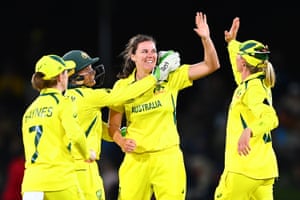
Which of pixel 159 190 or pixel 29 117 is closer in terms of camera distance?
pixel 29 117

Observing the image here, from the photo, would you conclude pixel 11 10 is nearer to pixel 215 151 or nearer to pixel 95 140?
pixel 215 151

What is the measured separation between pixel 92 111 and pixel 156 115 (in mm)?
483

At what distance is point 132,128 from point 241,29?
6004 mm

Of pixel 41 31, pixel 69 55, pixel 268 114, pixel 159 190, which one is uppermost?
pixel 41 31

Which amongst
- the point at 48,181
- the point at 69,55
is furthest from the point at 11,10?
the point at 48,181

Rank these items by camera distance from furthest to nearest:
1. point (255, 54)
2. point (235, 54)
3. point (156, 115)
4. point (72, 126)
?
point (235, 54) < point (156, 115) < point (255, 54) < point (72, 126)

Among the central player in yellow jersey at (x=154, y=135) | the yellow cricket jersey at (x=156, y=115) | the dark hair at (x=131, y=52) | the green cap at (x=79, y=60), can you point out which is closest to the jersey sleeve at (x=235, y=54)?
the central player in yellow jersey at (x=154, y=135)

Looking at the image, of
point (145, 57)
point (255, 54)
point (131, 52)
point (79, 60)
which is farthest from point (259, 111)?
point (79, 60)

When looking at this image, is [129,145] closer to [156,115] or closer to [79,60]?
[156,115]

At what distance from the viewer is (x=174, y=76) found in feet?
25.9

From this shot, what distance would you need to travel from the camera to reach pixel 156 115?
7789 mm

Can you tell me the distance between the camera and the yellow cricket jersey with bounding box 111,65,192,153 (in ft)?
25.5

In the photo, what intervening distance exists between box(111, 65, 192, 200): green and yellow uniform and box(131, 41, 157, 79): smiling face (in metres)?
0.17

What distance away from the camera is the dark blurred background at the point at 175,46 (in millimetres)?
12812
